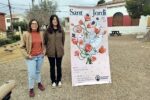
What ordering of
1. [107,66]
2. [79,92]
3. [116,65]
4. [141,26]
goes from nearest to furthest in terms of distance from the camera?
[79,92]
[107,66]
[116,65]
[141,26]

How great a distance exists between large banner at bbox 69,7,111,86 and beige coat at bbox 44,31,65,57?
35cm

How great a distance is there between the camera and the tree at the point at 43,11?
2714 inches

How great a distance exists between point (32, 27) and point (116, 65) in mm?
5204

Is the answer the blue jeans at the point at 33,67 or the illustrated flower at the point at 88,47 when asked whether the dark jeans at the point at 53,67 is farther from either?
the illustrated flower at the point at 88,47

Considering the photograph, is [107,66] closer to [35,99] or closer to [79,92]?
[79,92]

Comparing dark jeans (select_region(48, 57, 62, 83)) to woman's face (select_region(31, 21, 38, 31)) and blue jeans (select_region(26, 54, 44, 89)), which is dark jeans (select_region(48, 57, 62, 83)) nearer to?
blue jeans (select_region(26, 54, 44, 89))

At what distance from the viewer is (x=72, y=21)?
824cm

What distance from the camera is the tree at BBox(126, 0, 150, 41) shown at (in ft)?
95.9

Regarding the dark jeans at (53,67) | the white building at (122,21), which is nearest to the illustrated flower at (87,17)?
the dark jeans at (53,67)

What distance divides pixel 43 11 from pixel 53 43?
209 ft

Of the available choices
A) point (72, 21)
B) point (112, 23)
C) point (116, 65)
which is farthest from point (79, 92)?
point (112, 23)

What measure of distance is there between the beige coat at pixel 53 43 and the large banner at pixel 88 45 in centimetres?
35

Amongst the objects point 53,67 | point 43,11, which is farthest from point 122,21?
point 53,67

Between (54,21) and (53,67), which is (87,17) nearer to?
(54,21)
